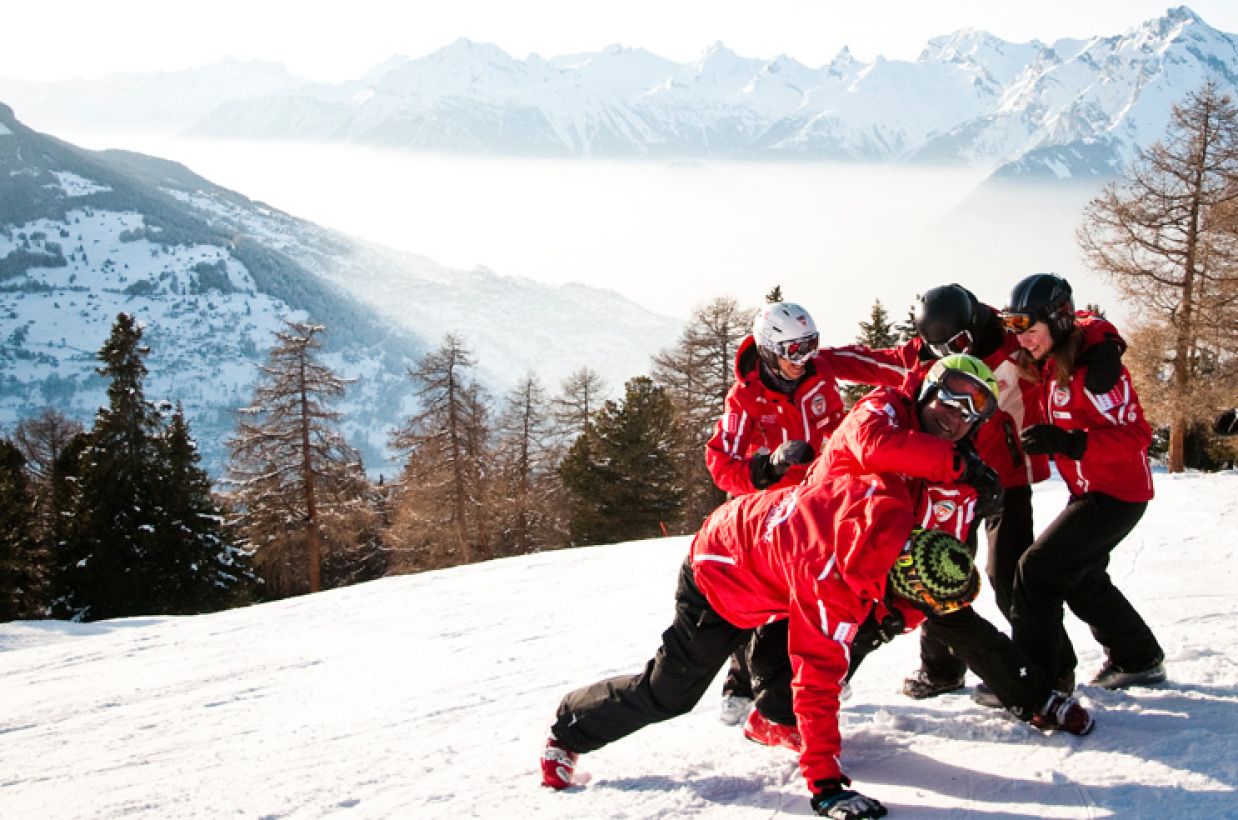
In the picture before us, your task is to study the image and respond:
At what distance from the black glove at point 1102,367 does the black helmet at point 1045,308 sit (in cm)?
17

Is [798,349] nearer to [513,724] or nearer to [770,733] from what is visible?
[770,733]

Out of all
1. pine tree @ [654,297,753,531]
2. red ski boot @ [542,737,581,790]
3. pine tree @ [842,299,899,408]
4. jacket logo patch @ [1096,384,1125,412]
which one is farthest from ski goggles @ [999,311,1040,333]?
pine tree @ [842,299,899,408]

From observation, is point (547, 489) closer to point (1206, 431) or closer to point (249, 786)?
point (1206, 431)

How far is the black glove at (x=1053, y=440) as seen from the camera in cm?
433

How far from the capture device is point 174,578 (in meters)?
26.8

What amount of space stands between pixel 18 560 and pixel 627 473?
17.6m

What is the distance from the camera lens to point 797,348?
486cm

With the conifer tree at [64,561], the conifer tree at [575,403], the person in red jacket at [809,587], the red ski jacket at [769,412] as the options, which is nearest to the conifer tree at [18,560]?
the conifer tree at [64,561]

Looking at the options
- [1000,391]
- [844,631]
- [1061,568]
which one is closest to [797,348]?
[1000,391]

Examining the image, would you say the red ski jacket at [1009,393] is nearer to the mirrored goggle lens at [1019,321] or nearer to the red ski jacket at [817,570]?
the mirrored goggle lens at [1019,321]

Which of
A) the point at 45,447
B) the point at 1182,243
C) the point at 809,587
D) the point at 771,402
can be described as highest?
the point at 1182,243

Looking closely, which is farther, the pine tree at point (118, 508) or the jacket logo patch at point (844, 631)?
the pine tree at point (118, 508)

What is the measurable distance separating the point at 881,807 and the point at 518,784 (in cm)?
179

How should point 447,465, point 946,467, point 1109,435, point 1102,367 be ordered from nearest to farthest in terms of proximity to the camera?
point 946,467, point 1102,367, point 1109,435, point 447,465
